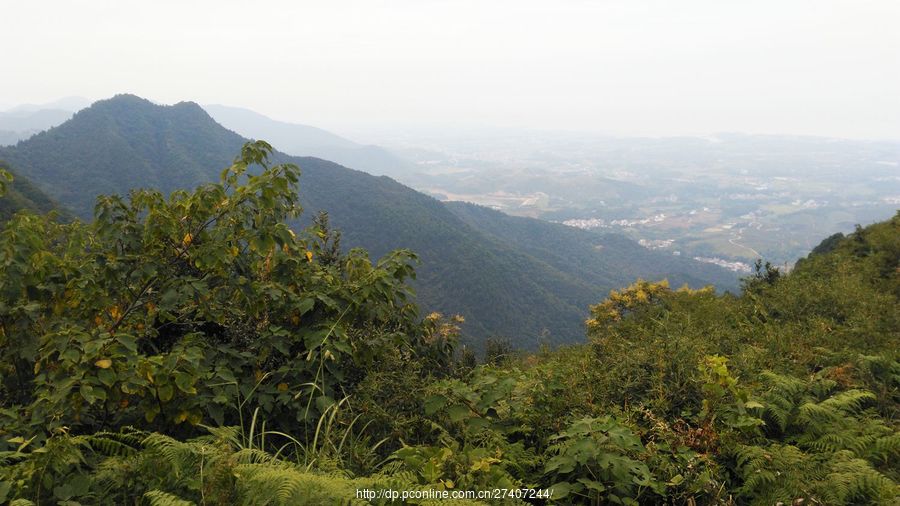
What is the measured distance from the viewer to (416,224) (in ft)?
315

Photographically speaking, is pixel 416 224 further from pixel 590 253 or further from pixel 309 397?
pixel 309 397

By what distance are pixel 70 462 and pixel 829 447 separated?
4150 mm

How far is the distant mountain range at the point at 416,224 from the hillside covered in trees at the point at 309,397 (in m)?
54.6

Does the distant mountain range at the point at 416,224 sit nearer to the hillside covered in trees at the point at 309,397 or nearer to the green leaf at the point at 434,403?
the hillside covered in trees at the point at 309,397

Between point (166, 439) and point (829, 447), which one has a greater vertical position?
point (166, 439)

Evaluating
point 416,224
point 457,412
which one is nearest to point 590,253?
point 416,224

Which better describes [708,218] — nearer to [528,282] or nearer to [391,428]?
[528,282]

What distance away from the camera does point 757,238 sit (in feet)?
462

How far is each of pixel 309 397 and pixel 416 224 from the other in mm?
93283

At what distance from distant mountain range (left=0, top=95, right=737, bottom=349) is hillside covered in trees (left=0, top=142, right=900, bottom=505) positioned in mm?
54643

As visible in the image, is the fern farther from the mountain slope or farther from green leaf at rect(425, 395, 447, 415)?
the mountain slope

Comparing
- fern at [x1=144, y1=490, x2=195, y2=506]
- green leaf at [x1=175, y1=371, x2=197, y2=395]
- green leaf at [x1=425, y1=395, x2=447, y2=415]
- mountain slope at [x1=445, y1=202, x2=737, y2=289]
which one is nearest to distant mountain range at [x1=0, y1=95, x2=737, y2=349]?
mountain slope at [x1=445, y1=202, x2=737, y2=289]

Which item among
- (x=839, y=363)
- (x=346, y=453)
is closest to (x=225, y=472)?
(x=346, y=453)

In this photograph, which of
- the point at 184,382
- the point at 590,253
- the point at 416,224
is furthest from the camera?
the point at 590,253
